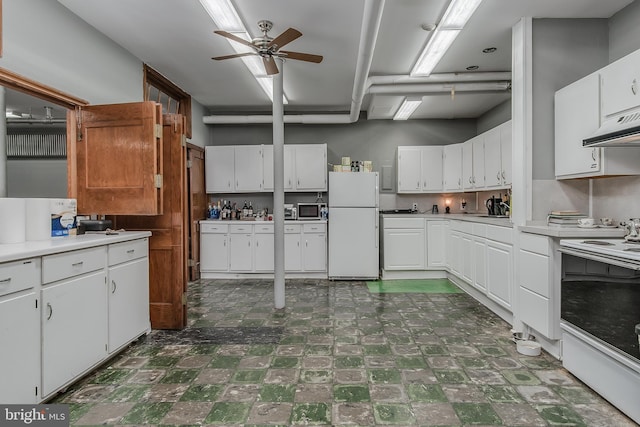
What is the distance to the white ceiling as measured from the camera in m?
2.95

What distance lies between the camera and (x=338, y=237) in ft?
17.7

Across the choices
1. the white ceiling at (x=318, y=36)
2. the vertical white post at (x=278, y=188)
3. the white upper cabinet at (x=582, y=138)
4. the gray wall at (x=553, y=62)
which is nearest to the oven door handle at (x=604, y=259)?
the white upper cabinet at (x=582, y=138)

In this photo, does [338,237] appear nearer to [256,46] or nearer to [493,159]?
[493,159]

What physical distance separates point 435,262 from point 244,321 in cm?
328

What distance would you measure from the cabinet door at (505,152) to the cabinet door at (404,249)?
1476mm

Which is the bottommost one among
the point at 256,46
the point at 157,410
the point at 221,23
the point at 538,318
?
the point at 157,410

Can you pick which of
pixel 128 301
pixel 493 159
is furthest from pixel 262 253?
pixel 493 159

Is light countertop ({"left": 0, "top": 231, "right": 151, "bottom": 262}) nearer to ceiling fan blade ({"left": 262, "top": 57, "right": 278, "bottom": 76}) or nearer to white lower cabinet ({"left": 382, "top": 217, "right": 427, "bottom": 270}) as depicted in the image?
ceiling fan blade ({"left": 262, "top": 57, "right": 278, "bottom": 76})

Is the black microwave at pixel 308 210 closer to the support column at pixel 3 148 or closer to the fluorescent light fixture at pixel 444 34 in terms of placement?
the fluorescent light fixture at pixel 444 34

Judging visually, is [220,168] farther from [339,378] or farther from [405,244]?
[339,378]

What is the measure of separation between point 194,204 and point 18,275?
3.79 metres

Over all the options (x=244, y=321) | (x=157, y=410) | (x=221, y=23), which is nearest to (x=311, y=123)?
(x=221, y=23)

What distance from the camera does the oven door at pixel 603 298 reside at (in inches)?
73.9

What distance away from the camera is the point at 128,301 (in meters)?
2.88
